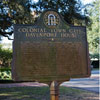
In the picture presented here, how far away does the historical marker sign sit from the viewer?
4625 mm

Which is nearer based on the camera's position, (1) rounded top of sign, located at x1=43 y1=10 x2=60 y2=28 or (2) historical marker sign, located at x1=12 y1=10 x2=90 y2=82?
(2) historical marker sign, located at x1=12 y1=10 x2=90 y2=82

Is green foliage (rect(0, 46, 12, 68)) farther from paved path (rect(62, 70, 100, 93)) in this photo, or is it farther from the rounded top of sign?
the rounded top of sign

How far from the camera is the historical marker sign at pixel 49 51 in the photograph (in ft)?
15.2

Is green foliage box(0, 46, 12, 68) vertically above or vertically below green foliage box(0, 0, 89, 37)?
below

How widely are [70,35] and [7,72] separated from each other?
1558 centimetres

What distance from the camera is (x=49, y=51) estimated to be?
4758 millimetres

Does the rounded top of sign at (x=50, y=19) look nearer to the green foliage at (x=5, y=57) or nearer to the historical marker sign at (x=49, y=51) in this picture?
the historical marker sign at (x=49, y=51)

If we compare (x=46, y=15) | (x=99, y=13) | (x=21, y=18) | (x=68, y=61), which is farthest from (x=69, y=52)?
(x=99, y=13)

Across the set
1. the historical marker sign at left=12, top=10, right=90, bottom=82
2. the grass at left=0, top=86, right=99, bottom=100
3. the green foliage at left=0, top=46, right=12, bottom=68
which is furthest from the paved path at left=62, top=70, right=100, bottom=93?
the historical marker sign at left=12, top=10, right=90, bottom=82

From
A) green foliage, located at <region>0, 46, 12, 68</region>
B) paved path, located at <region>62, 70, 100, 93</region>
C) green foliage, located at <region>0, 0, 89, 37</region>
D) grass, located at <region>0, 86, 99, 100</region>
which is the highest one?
green foliage, located at <region>0, 0, 89, 37</region>

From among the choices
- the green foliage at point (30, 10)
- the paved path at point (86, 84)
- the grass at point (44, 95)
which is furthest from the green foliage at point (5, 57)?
the grass at point (44, 95)

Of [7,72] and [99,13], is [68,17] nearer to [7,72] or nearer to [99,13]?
[7,72]

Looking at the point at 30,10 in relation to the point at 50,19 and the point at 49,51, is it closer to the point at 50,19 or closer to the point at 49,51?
the point at 50,19

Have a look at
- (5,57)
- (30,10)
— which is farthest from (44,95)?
(5,57)
